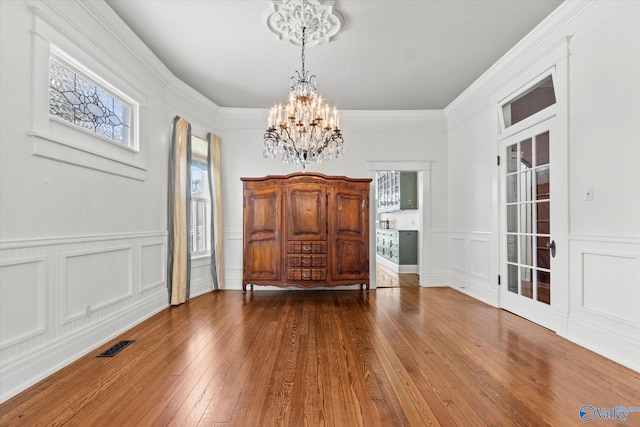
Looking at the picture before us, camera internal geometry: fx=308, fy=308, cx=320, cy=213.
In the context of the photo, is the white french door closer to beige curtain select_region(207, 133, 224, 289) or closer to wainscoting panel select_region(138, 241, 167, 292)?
beige curtain select_region(207, 133, 224, 289)

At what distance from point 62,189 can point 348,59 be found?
310 cm

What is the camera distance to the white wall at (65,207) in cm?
197

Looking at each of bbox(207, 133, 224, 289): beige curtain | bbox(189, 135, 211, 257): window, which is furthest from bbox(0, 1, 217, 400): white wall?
bbox(207, 133, 224, 289): beige curtain

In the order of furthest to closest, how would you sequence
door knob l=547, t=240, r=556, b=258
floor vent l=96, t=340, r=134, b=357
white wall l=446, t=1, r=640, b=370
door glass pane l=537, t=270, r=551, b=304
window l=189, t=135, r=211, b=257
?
window l=189, t=135, r=211, b=257
door glass pane l=537, t=270, r=551, b=304
door knob l=547, t=240, r=556, b=258
floor vent l=96, t=340, r=134, b=357
white wall l=446, t=1, r=640, b=370

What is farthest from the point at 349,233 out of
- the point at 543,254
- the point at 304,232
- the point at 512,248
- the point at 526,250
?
the point at 543,254

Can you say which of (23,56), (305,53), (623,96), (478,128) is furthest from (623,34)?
(23,56)

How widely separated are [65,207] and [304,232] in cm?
274

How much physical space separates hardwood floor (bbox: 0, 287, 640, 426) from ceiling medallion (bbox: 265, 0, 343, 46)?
2963 mm

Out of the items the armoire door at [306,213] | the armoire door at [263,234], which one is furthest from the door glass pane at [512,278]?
the armoire door at [263,234]

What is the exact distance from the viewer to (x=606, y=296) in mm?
2486

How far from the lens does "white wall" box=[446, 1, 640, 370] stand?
7.54ft

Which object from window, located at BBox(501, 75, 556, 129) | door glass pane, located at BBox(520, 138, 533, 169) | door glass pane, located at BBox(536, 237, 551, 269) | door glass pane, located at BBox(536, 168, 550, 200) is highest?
window, located at BBox(501, 75, 556, 129)

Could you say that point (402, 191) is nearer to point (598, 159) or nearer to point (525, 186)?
point (525, 186)

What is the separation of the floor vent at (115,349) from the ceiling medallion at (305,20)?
127 inches
